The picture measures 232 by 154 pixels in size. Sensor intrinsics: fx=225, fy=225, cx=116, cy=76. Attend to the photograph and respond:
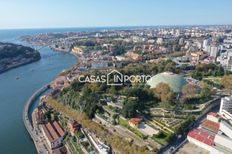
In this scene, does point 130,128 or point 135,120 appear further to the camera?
point 135,120

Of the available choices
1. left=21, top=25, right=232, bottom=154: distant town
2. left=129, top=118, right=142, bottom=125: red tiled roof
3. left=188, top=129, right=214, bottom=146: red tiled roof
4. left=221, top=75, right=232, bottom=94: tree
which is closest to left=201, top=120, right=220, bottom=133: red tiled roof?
left=21, top=25, right=232, bottom=154: distant town

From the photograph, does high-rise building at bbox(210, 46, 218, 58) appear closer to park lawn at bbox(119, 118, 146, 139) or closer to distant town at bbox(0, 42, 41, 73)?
park lawn at bbox(119, 118, 146, 139)

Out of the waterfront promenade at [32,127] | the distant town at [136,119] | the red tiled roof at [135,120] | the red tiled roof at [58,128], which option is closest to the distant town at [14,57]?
the waterfront promenade at [32,127]

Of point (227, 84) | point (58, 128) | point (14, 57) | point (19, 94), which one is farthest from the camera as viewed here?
point (14, 57)

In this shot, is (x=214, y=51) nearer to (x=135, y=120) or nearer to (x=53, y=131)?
(x=135, y=120)

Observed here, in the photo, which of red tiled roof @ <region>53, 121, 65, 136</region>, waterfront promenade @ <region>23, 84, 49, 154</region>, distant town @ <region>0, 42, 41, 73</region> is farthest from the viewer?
distant town @ <region>0, 42, 41, 73</region>

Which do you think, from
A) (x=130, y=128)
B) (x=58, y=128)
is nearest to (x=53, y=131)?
(x=58, y=128)

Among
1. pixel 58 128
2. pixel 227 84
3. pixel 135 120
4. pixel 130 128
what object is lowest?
pixel 58 128
